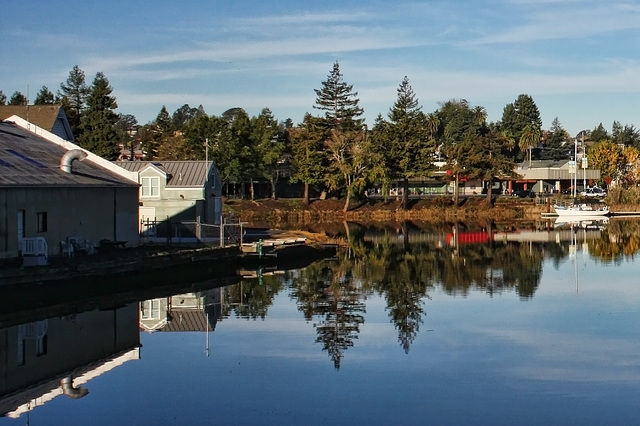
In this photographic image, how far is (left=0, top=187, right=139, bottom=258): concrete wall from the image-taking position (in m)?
31.8

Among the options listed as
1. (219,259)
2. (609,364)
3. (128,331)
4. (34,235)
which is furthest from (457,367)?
(219,259)

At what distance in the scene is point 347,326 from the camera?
90.0 feet

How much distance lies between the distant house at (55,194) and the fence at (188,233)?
451cm

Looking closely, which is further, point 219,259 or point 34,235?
point 219,259

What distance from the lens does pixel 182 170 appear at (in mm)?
51031

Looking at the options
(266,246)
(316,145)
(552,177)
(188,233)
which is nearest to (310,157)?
(316,145)

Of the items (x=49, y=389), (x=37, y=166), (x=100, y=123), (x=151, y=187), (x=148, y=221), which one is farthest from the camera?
(x=100, y=123)

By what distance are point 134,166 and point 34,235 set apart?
19279mm

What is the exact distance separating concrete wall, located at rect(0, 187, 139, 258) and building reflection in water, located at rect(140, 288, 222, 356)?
5.13 m

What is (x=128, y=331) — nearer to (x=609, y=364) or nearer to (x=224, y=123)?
(x=609, y=364)

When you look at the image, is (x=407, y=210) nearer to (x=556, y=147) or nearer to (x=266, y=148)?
(x=266, y=148)

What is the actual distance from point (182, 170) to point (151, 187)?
2358mm

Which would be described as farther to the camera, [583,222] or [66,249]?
[583,222]

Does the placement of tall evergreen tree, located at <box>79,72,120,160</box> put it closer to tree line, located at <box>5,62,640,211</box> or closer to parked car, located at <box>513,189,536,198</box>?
tree line, located at <box>5,62,640,211</box>
